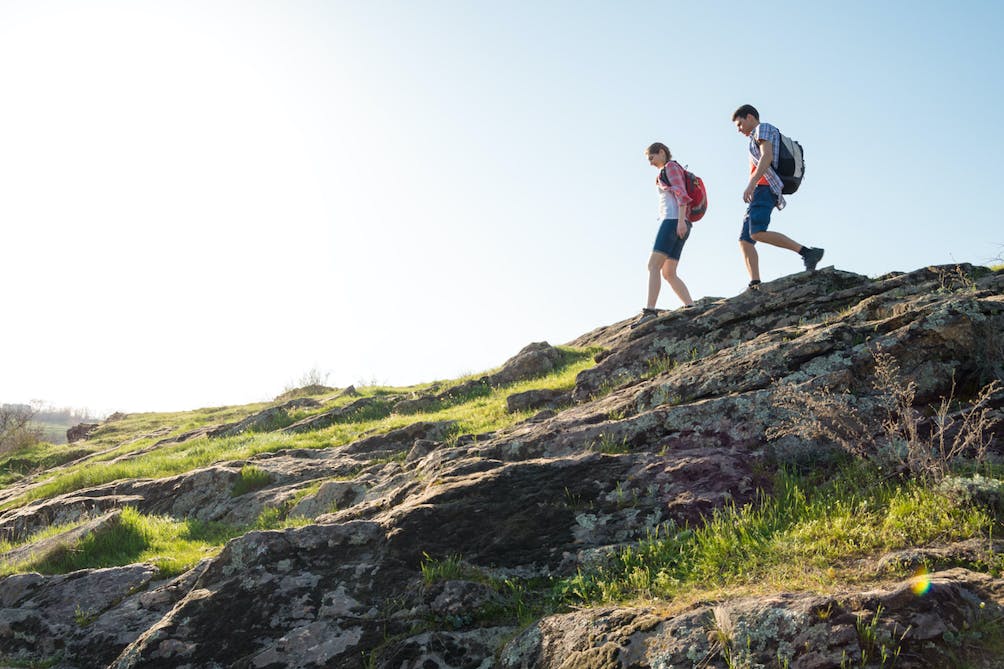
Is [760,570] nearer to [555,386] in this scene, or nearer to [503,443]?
[503,443]

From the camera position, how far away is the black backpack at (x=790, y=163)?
11.7 metres

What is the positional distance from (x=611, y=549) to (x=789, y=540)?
1456 millimetres

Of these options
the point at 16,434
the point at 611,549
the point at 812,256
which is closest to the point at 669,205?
the point at 812,256

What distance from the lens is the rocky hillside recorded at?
4.19m

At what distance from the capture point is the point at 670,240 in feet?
44.8

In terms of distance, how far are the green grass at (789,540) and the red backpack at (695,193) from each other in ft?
28.0

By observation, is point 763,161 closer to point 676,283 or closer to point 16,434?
point 676,283

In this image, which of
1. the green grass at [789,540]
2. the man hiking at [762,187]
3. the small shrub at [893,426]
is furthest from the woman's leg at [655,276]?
the green grass at [789,540]

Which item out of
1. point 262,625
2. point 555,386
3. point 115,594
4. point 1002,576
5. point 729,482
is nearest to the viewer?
point 1002,576

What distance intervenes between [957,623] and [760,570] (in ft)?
4.42

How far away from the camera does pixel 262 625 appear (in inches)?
227

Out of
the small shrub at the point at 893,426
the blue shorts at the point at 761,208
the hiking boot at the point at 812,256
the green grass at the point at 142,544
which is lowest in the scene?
the green grass at the point at 142,544

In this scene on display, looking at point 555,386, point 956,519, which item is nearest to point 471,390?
point 555,386

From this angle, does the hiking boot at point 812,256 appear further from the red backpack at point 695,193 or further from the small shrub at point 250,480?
the small shrub at point 250,480
